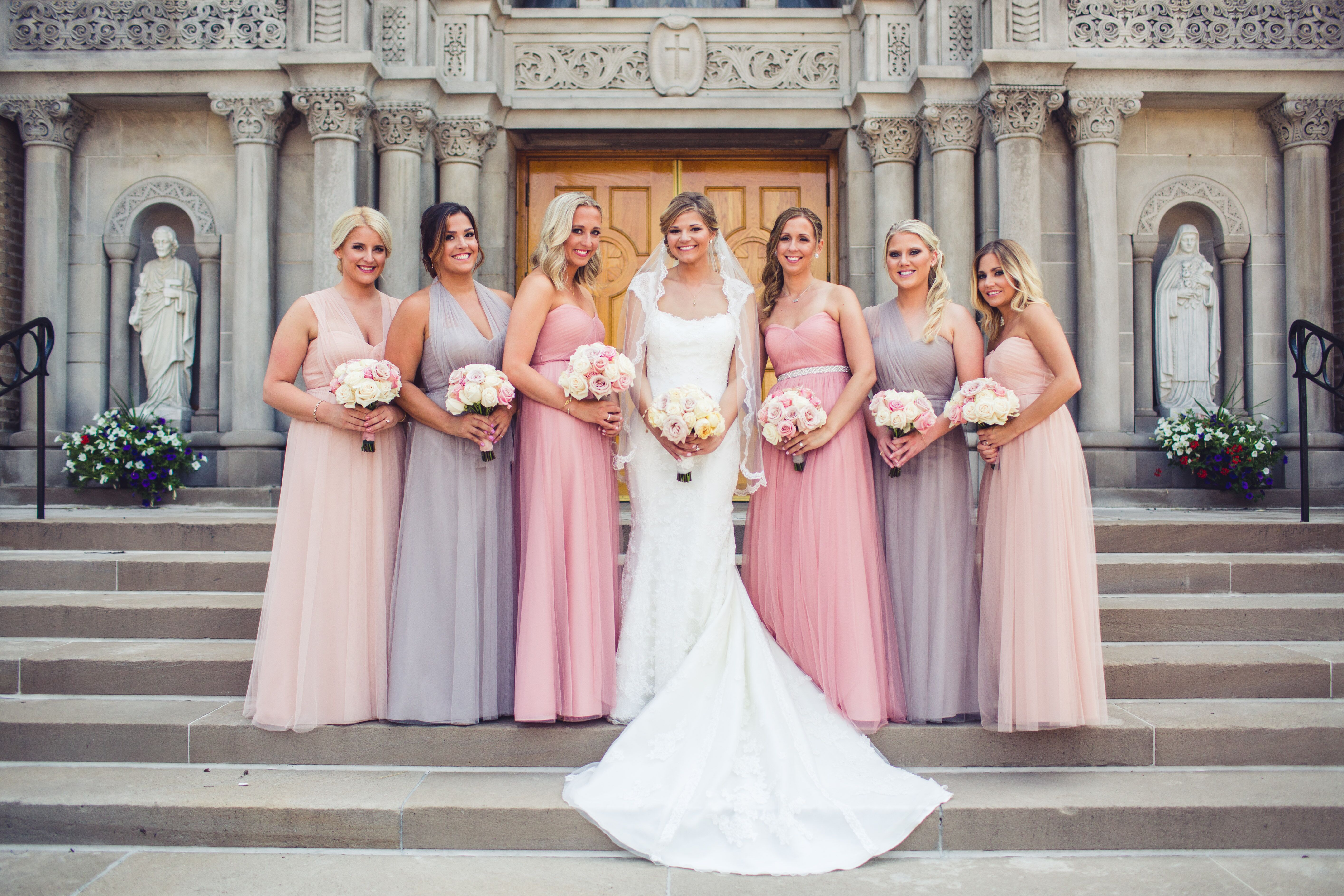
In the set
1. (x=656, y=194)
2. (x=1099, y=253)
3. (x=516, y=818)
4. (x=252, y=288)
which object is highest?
(x=656, y=194)

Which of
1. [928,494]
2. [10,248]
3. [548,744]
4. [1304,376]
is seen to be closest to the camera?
[548,744]

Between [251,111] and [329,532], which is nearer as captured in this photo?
[329,532]

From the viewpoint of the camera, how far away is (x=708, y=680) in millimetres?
3557

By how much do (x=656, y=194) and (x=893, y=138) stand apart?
2.20 m

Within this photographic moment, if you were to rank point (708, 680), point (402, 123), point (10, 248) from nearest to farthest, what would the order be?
point (708, 680) < point (402, 123) < point (10, 248)

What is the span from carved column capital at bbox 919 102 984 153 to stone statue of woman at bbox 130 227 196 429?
21.8 feet

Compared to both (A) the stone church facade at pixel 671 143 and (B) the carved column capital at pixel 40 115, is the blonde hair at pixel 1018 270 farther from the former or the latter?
(B) the carved column capital at pixel 40 115

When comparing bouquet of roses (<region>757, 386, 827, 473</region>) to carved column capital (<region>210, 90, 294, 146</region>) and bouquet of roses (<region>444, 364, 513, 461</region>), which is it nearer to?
bouquet of roses (<region>444, 364, 513, 461</region>)

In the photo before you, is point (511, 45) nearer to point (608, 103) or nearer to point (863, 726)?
point (608, 103)

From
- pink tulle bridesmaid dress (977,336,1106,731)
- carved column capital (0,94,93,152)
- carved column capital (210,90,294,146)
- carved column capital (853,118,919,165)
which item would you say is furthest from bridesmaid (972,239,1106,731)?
carved column capital (0,94,93,152)

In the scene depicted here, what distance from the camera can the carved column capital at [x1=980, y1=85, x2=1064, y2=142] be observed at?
7.23 meters

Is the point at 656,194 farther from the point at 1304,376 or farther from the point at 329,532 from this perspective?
the point at 329,532

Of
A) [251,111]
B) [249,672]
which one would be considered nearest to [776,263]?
[249,672]

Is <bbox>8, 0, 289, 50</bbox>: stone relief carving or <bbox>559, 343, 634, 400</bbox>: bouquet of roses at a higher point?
<bbox>8, 0, 289, 50</bbox>: stone relief carving
